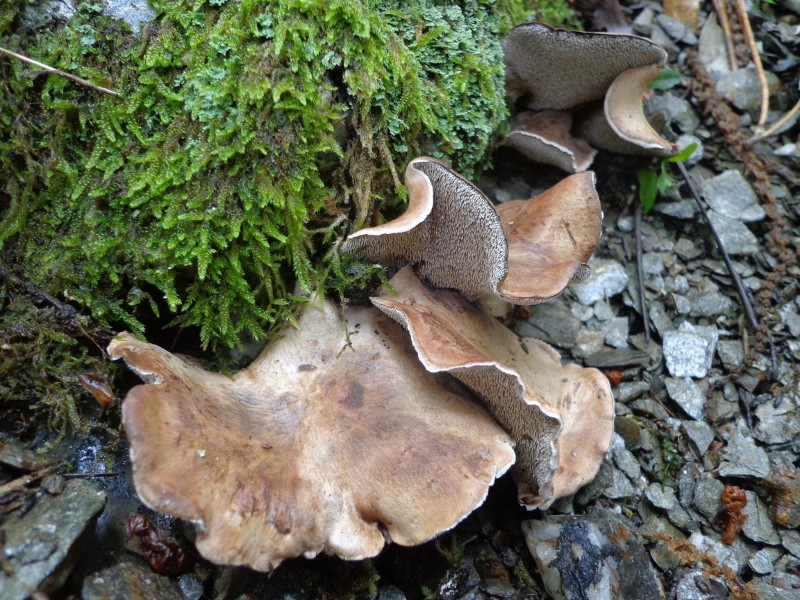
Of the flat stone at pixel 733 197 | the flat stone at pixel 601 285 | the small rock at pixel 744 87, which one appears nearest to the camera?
the flat stone at pixel 601 285

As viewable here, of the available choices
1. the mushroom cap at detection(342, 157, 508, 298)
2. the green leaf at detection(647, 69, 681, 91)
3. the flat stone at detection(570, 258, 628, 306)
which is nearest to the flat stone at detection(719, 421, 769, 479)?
the flat stone at detection(570, 258, 628, 306)

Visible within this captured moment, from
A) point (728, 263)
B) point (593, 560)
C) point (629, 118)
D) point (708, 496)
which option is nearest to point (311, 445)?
point (593, 560)

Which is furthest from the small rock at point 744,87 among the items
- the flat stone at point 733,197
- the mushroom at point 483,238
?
the mushroom at point 483,238

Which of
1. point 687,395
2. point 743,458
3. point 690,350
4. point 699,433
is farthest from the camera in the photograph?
point 690,350

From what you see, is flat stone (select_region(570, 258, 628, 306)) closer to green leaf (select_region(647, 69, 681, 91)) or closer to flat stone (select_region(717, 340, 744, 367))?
flat stone (select_region(717, 340, 744, 367))

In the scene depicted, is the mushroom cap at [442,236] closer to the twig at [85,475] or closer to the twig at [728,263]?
the twig at [85,475]

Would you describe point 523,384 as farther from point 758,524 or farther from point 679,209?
point 679,209
